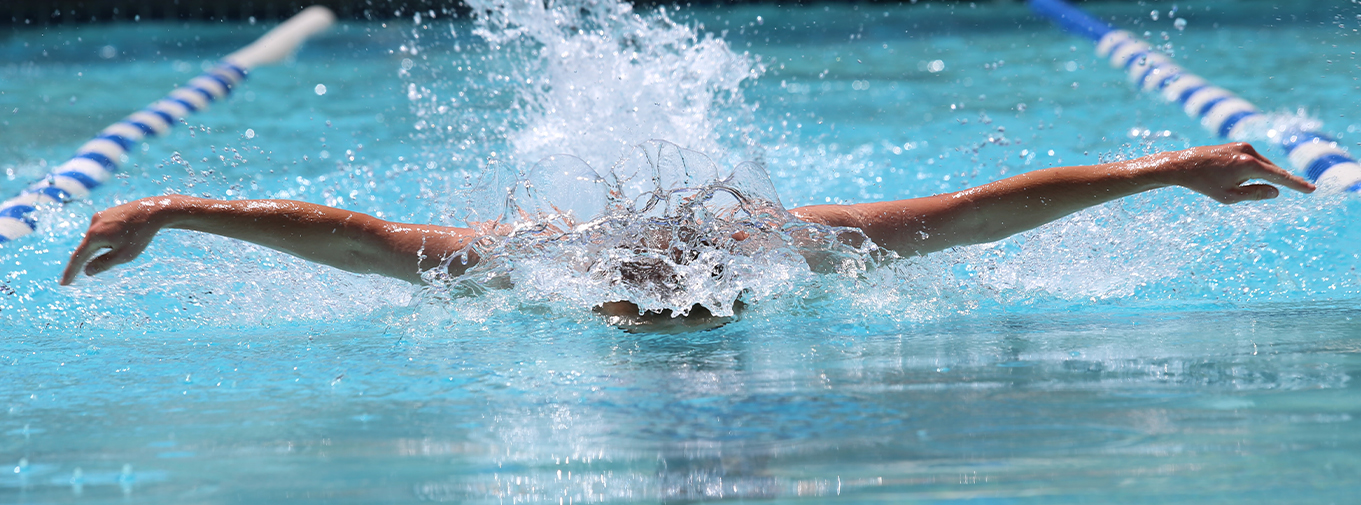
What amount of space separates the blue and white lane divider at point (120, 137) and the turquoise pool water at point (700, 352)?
86mm

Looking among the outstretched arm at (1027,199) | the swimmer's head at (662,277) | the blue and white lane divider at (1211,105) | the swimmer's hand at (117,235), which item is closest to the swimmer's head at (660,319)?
the swimmer's head at (662,277)

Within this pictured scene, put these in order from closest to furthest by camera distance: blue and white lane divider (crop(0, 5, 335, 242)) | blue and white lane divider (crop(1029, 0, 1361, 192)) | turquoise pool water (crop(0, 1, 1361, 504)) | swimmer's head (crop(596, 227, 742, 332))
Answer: turquoise pool water (crop(0, 1, 1361, 504)), swimmer's head (crop(596, 227, 742, 332)), blue and white lane divider (crop(1029, 0, 1361, 192)), blue and white lane divider (crop(0, 5, 335, 242))

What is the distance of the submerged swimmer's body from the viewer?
1.92 meters

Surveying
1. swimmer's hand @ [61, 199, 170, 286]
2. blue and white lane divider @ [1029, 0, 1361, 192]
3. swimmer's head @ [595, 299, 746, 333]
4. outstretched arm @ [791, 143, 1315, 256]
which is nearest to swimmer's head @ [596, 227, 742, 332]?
swimmer's head @ [595, 299, 746, 333]

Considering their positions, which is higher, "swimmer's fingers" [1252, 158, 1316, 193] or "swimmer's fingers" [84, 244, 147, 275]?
"swimmer's fingers" [1252, 158, 1316, 193]

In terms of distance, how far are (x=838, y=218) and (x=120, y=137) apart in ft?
10.6

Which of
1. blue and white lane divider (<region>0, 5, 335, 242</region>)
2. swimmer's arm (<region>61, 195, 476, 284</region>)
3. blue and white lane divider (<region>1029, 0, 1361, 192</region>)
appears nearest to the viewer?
swimmer's arm (<region>61, 195, 476, 284</region>)

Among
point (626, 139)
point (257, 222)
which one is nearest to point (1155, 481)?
point (257, 222)

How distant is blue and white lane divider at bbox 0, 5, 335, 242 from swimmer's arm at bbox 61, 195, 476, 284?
1.30 m

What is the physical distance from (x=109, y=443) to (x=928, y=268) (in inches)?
54.0

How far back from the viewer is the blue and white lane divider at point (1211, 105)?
10.2ft

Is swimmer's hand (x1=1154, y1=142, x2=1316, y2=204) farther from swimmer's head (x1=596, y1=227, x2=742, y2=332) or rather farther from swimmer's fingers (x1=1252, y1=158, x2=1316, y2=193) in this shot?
swimmer's head (x1=596, y1=227, x2=742, y2=332)

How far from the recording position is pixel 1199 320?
2.02 metres

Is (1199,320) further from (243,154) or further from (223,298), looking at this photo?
(243,154)
